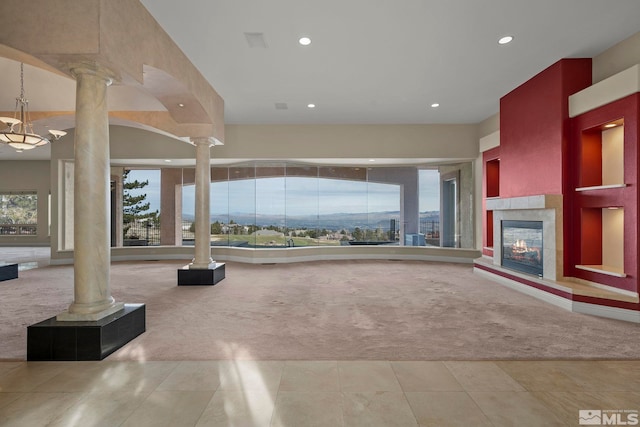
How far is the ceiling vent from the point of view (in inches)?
190

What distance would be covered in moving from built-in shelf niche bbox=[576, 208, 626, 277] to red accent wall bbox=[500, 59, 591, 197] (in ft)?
2.13

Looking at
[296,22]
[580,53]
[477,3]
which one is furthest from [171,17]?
[580,53]

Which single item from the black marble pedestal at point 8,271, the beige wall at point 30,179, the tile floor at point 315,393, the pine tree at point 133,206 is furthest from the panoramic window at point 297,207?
the beige wall at point 30,179

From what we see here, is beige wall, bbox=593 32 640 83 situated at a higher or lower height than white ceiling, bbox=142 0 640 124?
lower

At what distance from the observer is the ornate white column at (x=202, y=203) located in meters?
6.97

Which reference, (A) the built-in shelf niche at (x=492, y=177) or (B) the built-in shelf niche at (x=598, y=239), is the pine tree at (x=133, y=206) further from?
(B) the built-in shelf niche at (x=598, y=239)

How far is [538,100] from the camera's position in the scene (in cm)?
622

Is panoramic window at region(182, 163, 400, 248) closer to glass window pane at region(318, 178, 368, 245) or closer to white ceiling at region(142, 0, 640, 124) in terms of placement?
glass window pane at region(318, 178, 368, 245)

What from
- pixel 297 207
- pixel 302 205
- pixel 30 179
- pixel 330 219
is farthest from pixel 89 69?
pixel 30 179

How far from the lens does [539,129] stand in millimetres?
6160

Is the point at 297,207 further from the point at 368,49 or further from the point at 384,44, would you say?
the point at 384,44

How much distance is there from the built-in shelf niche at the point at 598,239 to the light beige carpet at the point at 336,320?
1.16m

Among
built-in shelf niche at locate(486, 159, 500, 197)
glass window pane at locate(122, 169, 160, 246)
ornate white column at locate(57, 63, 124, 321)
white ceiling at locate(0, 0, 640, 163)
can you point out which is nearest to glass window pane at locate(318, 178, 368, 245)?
white ceiling at locate(0, 0, 640, 163)

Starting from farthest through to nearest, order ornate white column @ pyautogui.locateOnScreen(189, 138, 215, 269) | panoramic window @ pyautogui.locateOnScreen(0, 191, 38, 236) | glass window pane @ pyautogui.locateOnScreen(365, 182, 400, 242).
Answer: panoramic window @ pyautogui.locateOnScreen(0, 191, 38, 236), glass window pane @ pyautogui.locateOnScreen(365, 182, 400, 242), ornate white column @ pyautogui.locateOnScreen(189, 138, 215, 269)
